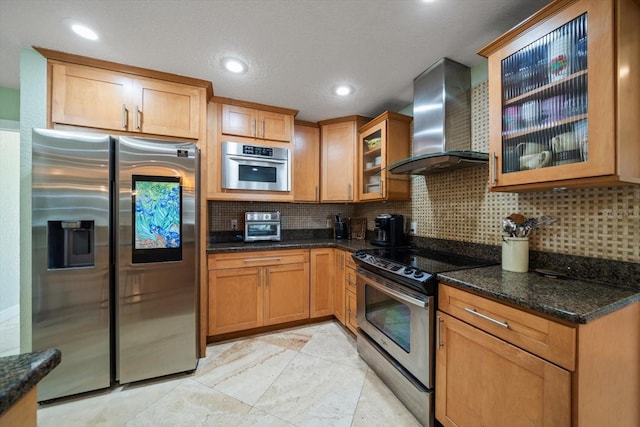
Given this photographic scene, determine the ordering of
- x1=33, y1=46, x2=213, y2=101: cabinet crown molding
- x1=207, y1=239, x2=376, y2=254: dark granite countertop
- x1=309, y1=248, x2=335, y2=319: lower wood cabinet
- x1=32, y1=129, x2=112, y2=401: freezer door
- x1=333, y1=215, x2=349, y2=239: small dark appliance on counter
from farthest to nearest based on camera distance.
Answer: x1=333, y1=215, x2=349, y2=239: small dark appliance on counter < x1=309, y1=248, x2=335, y2=319: lower wood cabinet < x1=207, y1=239, x2=376, y2=254: dark granite countertop < x1=33, y1=46, x2=213, y2=101: cabinet crown molding < x1=32, y1=129, x2=112, y2=401: freezer door

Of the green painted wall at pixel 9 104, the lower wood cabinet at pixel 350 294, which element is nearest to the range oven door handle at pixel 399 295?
the lower wood cabinet at pixel 350 294

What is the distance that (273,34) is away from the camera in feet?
5.29

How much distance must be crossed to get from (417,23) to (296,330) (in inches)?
110

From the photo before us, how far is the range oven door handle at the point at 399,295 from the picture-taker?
146 cm

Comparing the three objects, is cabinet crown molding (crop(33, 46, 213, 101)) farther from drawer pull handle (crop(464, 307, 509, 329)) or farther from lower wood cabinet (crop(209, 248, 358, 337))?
drawer pull handle (crop(464, 307, 509, 329))

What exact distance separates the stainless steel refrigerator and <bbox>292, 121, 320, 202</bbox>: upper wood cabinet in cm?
126

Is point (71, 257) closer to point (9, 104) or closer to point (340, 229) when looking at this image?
point (9, 104)

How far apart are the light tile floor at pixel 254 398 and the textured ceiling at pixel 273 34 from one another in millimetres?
2424

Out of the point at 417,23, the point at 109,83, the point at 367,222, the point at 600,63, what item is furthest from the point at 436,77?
the point at 109,83

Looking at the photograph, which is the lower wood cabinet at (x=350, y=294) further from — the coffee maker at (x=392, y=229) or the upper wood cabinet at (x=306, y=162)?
the upper wood cabinet at (x=306, y=162)

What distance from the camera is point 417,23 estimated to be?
1521 mm

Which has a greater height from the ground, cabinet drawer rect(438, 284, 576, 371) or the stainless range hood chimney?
the stainless range hood chimney

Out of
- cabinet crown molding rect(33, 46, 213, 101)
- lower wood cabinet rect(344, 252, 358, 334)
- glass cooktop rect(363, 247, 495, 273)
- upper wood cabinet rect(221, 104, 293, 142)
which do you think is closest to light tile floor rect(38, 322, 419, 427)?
lower wood cabinet rect(344, 252, 358, 334)

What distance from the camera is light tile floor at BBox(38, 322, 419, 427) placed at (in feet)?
5.02
